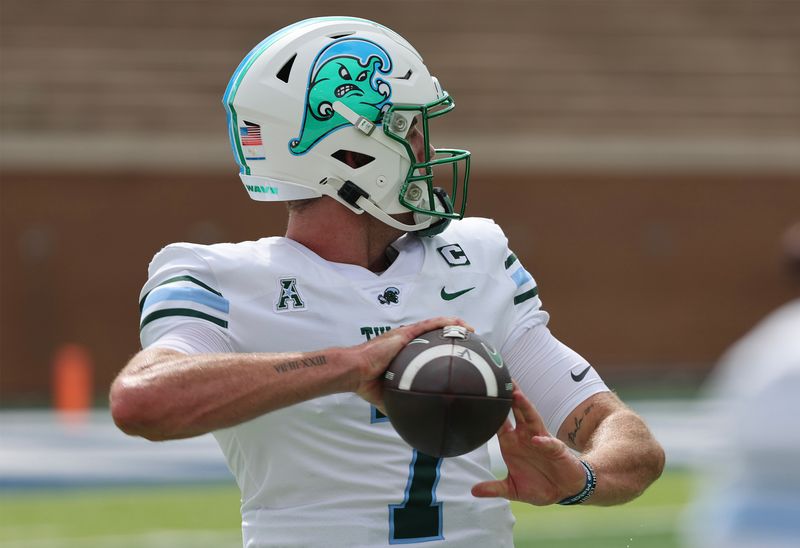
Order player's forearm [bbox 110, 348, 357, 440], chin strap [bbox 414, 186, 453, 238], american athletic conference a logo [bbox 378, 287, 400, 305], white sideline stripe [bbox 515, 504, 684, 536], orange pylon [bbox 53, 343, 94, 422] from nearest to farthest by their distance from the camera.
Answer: player's forearm [bbox 110, 348, 357, 440] → american athletic conference a logo [bbox 378, 287, 400, 305] → chin strap [bbox 414, 186, 453, 238] → white sideline stripe [bbox 515, 504, 684, 536] → orange pylon [bbox 53, 343, 94, 422]

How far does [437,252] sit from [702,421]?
9450 millimetres

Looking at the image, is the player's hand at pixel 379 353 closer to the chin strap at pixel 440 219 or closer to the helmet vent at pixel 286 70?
the chin strap at pixel 440 219

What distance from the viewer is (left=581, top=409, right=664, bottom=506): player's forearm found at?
8.18ft

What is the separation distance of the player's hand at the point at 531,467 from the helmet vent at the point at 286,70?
2.51ft

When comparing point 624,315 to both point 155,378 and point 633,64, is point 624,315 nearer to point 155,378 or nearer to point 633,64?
point 633,64

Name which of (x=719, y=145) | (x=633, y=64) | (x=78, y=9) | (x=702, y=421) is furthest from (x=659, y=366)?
(x=78, y=9)

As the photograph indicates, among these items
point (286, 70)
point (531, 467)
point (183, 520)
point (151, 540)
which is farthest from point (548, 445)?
point (183, 520)

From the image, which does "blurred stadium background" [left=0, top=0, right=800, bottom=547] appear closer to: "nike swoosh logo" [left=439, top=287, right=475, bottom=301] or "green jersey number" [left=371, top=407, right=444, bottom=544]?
"nike swoosh logo" [left=439, top=287, right=475, bottom=301]

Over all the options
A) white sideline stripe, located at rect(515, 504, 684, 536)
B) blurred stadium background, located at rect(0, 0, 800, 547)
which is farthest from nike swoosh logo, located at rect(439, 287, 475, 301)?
blurred stadium background, located at rect(0, 0, 800, 547)

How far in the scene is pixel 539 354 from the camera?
2721 millimetres

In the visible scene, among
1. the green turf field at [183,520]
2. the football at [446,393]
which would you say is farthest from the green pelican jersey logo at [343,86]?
the green turf field at [183,520]

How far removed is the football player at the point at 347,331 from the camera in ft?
7.38

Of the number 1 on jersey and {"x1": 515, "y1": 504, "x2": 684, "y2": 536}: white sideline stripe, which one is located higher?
the number 1 on jersey

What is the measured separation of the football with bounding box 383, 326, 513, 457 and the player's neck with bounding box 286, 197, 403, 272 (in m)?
0.43
